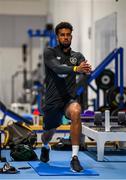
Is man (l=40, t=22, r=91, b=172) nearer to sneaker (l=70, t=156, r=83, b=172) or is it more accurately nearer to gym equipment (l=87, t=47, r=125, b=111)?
sneaker (l=70, t=156, r=83, b=172)

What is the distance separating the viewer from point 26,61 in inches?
640

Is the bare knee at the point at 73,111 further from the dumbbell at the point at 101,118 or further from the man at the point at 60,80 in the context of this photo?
the dumbbell at the point at 101,118

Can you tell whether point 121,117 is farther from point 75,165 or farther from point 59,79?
point 75,165

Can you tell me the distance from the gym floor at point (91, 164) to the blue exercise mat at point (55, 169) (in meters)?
0.05

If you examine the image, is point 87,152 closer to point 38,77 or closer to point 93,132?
point 93,132

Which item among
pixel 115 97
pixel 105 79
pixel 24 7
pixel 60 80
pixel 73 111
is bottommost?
pixel 73 111

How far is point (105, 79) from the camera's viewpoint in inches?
330

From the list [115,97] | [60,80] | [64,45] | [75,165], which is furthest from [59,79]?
[115,97]

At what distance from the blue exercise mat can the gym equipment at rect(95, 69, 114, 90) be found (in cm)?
302

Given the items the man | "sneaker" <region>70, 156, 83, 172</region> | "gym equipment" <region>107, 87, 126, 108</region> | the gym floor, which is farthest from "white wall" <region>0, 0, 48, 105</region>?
"sneaker" <region>70, 156, 83, 172</region>

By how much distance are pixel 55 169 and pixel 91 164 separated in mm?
613

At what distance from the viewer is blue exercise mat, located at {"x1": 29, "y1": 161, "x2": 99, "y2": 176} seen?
480cm

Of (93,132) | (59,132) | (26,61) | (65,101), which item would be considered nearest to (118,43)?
(59,132)

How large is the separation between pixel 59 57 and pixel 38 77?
8713 millimetres
